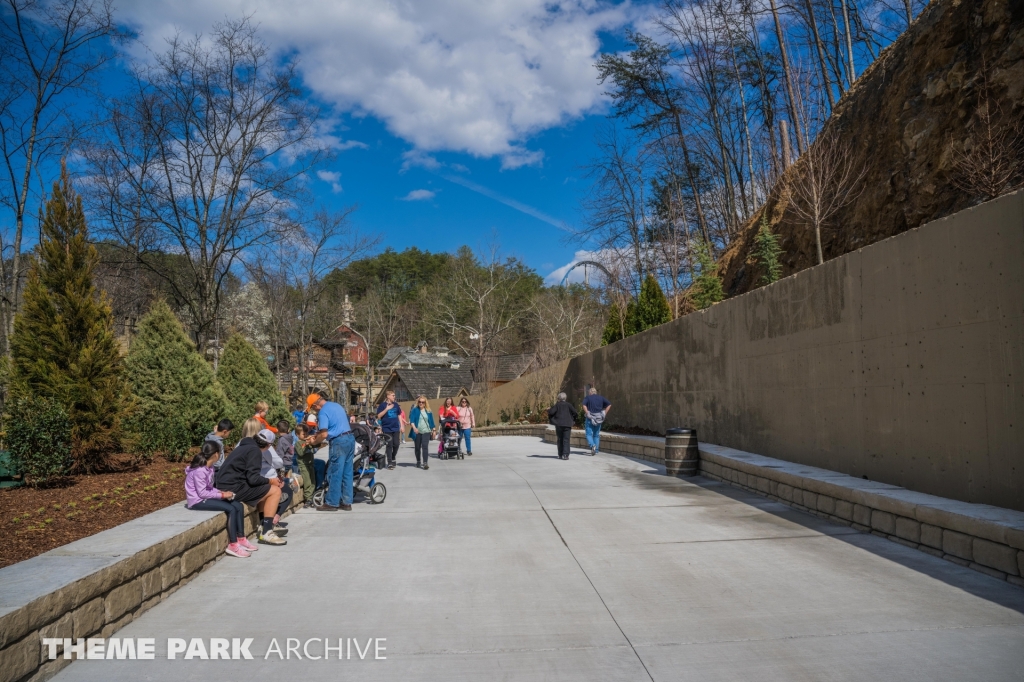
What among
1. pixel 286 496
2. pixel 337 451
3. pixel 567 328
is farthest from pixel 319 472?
pixel 567 328

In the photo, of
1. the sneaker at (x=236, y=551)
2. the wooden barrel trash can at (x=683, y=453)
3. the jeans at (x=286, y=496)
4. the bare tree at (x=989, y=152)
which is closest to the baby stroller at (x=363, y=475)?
the jeans at (x=286, y=496)

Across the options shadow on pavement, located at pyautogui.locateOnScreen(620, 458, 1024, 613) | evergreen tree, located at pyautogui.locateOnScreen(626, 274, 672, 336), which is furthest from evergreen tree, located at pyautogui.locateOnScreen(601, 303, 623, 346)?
shadow on pavement, located at pyautogui.locateOnScreen(620, 458, 1024, 613)

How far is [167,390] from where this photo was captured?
13.9 m

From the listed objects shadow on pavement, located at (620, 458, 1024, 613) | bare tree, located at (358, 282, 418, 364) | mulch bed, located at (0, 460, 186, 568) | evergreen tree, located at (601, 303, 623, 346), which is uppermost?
bare tree, located at (358, 282, 418, 364)

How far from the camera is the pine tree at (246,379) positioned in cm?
1889

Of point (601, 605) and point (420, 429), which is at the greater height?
point (420, 429)

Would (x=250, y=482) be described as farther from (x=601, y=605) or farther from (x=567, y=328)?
(x=567, y=328)

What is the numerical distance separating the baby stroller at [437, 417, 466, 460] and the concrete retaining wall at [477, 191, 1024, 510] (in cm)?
775

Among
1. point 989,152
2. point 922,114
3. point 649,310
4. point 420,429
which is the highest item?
point 922,114

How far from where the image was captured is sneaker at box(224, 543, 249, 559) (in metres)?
7.26

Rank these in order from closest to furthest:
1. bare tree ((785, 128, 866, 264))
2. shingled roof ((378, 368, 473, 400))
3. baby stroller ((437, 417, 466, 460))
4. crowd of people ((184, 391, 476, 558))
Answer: crowd of people ((184, 391, 476, 558)) → bare tree ((785, 128, 866, 264)) → baby stroller ((437, 417, 466, 460)) → shingled roof ((378, 368, 473, 400))

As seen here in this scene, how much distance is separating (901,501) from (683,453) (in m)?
6.18

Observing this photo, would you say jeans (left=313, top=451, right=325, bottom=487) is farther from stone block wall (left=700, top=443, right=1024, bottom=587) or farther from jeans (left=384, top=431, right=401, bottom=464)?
stone block wall (left=700, top=443, right=1024, bottom=587)

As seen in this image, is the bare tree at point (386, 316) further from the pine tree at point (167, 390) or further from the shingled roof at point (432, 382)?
the pine tree at point (167, 390)
